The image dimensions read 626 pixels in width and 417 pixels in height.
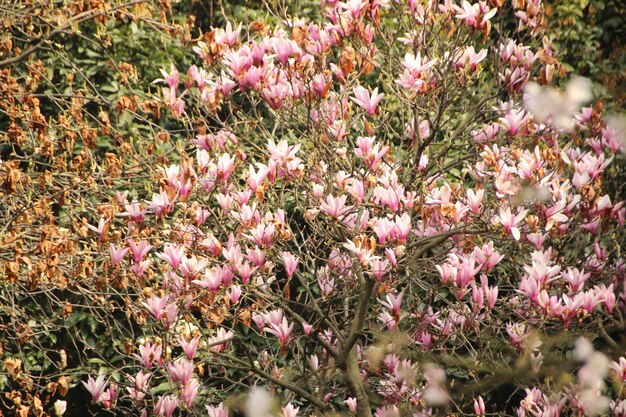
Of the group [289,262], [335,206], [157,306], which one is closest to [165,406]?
[157,306]

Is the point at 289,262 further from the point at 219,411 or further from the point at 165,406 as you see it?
the point at 165,406

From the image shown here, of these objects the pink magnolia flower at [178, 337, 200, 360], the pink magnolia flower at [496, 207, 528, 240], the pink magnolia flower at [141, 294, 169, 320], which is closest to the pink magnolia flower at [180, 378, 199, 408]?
the pink magnolia flower at [178, 337, 200, 360]

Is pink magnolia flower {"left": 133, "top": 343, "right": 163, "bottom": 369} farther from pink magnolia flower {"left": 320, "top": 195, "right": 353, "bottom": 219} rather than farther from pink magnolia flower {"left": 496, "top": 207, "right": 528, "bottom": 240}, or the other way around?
pink magnolia flower {"left": 496, "top": 207, "right": 528, "bottom": 240}

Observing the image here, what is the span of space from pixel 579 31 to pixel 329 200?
157 inches

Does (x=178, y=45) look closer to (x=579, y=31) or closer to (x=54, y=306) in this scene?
(x=54, y=306)

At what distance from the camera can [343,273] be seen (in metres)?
3.84

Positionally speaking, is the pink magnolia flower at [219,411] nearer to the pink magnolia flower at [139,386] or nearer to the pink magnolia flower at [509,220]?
the pink magnolia flower at [139,386]

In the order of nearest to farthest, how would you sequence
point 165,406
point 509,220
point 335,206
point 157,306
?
point 509,220
point 335,206
point 157,306
point 165,406

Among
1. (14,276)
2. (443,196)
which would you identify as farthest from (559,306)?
(14,276)

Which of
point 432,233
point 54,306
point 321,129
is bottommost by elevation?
point 54,306

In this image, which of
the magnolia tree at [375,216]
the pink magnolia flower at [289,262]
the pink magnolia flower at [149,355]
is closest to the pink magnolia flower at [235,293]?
the magnolia tree at [375,216]

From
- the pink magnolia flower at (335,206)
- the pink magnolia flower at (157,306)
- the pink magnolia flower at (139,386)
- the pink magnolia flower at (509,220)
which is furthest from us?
the pink magnolia flower at (139,386)

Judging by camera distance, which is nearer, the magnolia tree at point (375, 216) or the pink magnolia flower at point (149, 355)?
the magnolia tree at point (375, 216)

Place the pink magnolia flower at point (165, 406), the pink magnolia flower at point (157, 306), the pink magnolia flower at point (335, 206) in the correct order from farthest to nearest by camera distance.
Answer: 1. the pink magnolia flower at point (165, 406)
2. the pink magnolia flower at point (157, 306)
3. the pink magnolia flower at point (335, 206)
